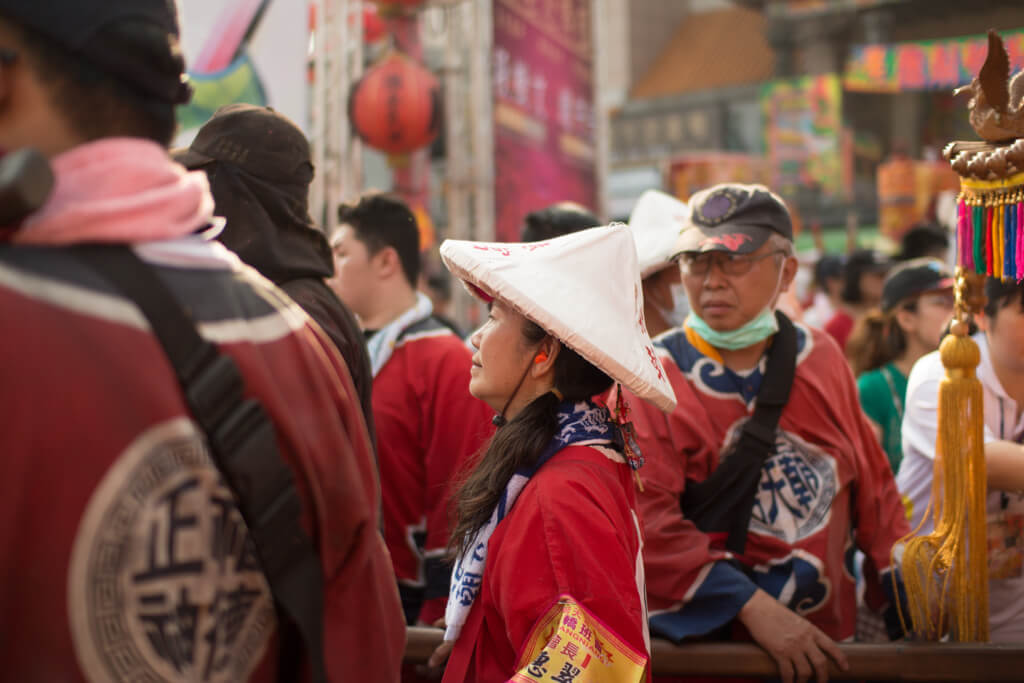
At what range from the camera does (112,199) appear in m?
1.05

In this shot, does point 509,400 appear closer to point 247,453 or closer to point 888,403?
point 247,453

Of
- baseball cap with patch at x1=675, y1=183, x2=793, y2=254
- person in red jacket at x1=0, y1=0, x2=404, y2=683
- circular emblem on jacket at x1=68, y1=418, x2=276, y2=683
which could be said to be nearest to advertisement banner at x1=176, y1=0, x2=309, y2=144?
baseball cap with patch at x1=675, y1=183, x2=793, y2=254

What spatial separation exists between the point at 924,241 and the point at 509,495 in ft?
15.9

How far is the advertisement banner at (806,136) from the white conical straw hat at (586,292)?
64.0ft

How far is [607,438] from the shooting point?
200 centimetres

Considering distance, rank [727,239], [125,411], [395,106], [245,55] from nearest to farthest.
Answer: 1. [125,411]
2. [727,239]
3. [245,55]
4. [395,106]

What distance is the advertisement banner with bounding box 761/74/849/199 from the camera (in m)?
20.7

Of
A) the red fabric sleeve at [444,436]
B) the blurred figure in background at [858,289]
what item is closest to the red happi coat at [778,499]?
the red fabric sleeve at [444,436]

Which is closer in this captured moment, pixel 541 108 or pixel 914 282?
pixel 914 282

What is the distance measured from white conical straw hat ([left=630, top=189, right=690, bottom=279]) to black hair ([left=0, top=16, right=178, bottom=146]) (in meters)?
2.60

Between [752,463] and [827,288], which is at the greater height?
[827,288]

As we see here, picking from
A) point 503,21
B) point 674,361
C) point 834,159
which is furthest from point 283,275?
point 834,159

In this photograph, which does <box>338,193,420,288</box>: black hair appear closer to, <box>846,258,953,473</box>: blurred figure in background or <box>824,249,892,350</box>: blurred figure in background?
<box>846,258,953,473</box>: blurred figure in background

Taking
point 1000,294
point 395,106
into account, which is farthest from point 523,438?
point 395,106
